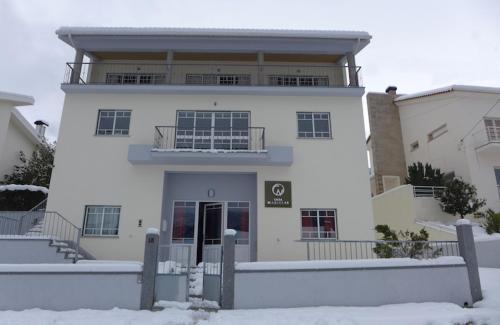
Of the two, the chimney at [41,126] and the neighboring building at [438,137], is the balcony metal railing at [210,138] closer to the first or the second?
the neighboring building at [438,137]

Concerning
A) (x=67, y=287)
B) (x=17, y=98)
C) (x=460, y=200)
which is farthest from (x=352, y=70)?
(x=17, y=98)

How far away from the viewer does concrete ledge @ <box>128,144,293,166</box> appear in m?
13.4

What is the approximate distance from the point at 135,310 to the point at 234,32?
11.0 metres

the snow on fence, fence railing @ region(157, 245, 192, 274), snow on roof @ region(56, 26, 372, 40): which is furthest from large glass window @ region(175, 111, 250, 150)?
the snow on fence

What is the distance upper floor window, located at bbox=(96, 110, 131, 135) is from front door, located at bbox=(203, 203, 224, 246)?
455 centimetres

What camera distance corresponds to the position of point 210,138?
14609 millimetres

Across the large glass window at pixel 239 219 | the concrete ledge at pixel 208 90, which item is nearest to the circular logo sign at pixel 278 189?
the large glass window at pixel 239 219

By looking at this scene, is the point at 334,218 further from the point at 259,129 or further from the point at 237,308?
the point at 237,308

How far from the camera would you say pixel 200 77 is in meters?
16.4

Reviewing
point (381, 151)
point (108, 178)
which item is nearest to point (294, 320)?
point (108, 178)

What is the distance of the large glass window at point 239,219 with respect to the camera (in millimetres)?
13938

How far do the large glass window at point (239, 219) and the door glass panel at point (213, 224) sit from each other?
393 millimetres

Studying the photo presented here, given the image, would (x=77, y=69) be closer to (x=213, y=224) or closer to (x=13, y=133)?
(x=13, y=133)

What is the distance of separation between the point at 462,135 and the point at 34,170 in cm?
2276
